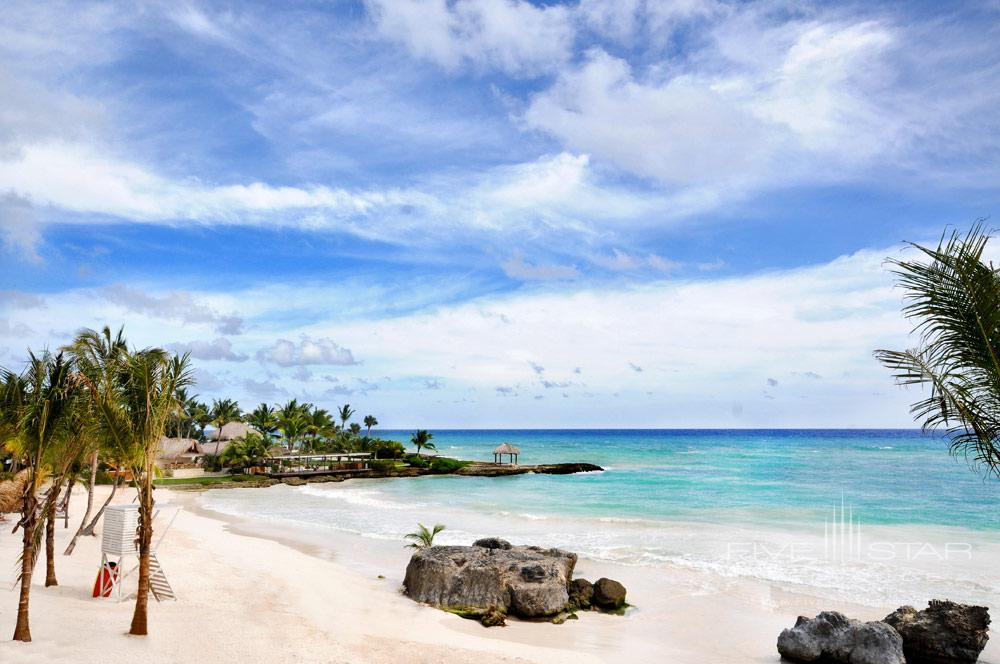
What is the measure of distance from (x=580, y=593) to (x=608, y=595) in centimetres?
60

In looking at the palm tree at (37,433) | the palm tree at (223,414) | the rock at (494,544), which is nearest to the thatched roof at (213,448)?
the palm tree at (223,414)

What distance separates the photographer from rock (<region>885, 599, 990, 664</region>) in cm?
1026

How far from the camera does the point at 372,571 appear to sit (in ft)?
55.5

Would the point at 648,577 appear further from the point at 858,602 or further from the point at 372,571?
the point at 372,571

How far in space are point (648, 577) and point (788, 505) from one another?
20.4 meters

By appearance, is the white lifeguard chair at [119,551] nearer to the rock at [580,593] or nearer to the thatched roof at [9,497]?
the rock at [580,593]

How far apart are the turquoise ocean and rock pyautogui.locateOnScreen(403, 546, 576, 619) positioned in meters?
5.73

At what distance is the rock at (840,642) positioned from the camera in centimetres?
1003

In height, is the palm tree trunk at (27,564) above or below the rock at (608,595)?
above

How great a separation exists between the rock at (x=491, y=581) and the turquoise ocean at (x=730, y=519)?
573cm

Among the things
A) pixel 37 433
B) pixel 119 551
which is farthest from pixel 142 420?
pixel 119 551

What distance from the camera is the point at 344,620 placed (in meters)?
11.8

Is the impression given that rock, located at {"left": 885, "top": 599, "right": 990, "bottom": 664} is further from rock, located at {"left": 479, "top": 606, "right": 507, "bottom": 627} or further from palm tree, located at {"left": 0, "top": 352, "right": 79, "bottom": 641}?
palm tree, located at {"left": 0, "top": 352, "right": 79, "bottom": 641}

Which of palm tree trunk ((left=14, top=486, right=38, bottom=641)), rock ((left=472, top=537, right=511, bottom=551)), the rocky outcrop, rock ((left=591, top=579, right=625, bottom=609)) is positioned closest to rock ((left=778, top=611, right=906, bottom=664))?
rock ((left=591, top=579, right=625, bottom=609))
